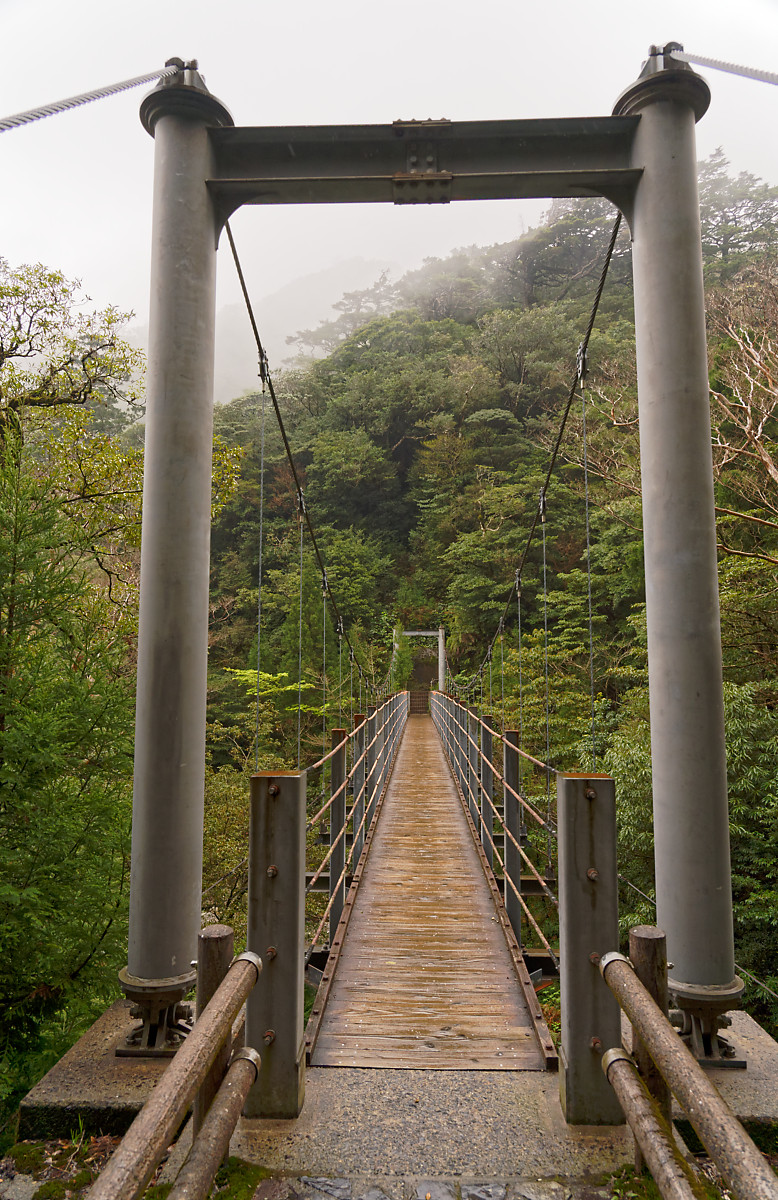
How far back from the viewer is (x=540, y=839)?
8375 mm

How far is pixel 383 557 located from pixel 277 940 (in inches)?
897

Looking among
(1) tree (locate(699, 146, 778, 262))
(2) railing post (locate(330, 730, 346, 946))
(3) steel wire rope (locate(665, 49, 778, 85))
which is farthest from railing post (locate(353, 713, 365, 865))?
(1) tree (locate(699, 146, 778, 262))

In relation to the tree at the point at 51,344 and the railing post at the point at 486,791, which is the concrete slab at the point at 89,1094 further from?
the tree at the point at 51,344

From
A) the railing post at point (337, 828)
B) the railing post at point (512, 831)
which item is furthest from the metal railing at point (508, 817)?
the railing post at point (337, 828)

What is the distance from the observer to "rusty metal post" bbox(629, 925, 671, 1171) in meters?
1.27

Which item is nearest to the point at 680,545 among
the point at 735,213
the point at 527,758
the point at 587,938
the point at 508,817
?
the point at 527,758

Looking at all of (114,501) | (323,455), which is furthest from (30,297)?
(323,455)

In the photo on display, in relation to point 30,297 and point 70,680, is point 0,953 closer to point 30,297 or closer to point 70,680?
point 70,680

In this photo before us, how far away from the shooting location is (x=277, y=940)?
5.08 feet

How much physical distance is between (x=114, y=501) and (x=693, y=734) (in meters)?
5.55

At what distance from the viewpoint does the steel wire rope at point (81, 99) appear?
161cm

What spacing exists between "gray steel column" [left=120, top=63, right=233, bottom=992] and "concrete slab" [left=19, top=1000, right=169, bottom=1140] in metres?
0.19

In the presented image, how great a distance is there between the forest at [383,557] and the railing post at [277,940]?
155 centimetres

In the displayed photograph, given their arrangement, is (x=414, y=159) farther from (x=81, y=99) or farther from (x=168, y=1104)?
(x=168, y=1104)
